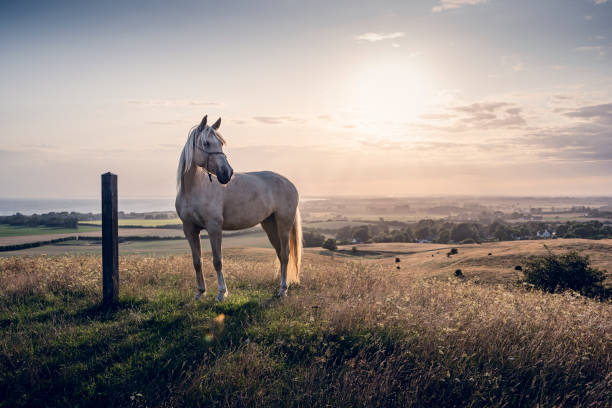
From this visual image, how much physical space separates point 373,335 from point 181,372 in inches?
112

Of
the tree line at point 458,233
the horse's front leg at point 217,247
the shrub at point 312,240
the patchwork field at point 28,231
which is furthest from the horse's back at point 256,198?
the tree line at point 458,233

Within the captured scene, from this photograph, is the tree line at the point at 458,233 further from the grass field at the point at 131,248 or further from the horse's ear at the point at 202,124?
the horse's ear at the point at 202,124

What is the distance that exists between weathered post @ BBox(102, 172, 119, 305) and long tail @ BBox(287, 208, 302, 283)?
4.20m

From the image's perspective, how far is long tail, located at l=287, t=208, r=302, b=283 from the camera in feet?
31.1

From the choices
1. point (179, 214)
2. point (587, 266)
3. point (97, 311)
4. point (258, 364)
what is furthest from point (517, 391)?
point (587, 266)

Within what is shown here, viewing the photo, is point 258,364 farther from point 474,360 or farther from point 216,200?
point 216,200

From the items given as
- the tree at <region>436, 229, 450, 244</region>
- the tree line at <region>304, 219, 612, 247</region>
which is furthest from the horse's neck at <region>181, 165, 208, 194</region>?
the tree at <region>436, 229, 450, 244</region>

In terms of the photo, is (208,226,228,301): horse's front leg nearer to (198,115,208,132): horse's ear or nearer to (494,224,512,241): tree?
(198,115,208,132): horse's ear

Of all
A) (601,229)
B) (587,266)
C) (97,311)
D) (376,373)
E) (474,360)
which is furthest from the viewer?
(601,229)

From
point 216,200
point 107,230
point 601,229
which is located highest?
point 216,200

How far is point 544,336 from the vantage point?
568 centimetres

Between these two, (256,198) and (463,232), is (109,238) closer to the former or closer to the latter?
(256,198)

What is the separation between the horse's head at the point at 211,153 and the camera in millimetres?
6727

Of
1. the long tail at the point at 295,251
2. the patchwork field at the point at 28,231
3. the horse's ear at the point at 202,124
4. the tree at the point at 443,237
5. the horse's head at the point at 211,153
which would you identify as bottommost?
the tree at the point at 443,237
